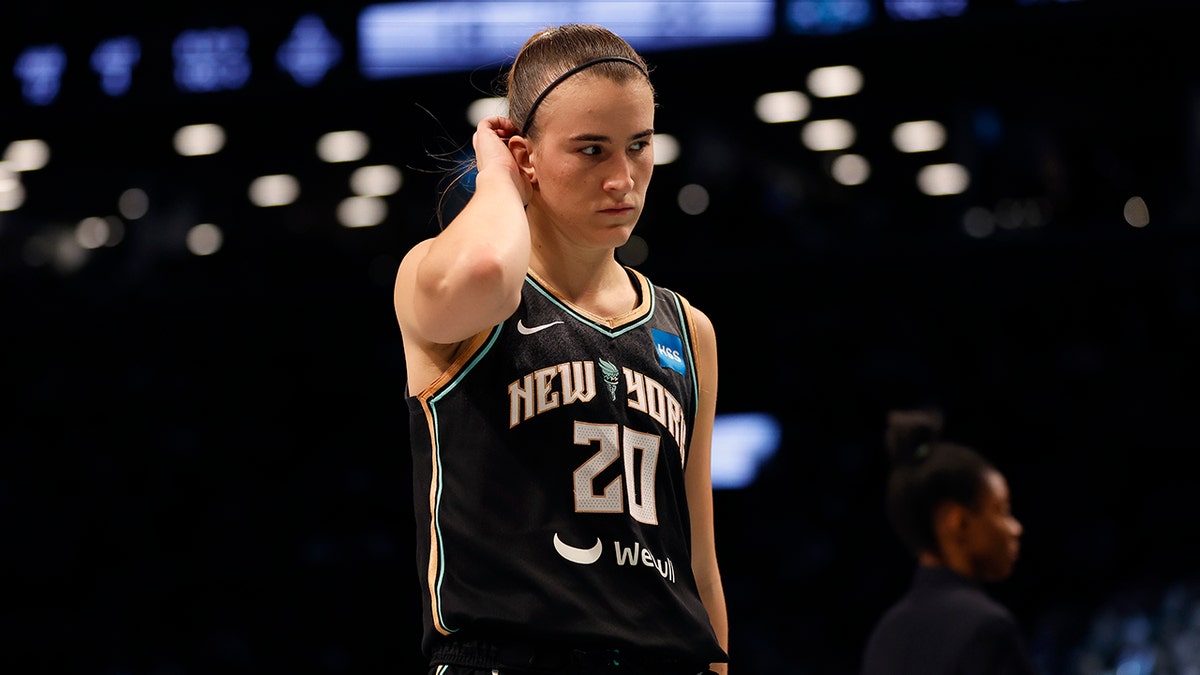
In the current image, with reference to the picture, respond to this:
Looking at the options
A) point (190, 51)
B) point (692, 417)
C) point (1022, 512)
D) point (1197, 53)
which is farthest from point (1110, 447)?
point (692, 417)

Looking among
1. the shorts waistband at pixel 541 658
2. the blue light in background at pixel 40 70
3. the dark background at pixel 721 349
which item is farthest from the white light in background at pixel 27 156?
the shorts waistband at pixel 541 658

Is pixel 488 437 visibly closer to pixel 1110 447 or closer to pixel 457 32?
pixel 457 32

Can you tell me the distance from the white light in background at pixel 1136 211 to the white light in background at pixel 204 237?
8.74 m

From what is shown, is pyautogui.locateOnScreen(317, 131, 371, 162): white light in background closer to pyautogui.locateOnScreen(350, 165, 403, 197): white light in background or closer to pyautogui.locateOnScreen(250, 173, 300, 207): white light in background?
pyautogui.locateOnScreen(350, 165, 403, 197): white light in background

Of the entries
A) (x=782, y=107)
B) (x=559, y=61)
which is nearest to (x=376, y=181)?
(x=782, y=107)

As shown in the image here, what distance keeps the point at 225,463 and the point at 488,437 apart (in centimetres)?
1235

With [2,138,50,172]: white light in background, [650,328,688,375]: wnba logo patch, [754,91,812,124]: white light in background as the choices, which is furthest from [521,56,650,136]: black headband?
[2,138,50,172]: white light in background

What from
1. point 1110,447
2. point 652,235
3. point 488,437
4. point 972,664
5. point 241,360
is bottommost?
point 972,664

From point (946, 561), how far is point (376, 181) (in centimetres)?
1038

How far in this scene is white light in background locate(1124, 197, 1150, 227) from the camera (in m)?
11.5

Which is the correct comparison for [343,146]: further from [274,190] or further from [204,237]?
[204,237]

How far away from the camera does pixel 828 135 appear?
A: 1273 centimetres

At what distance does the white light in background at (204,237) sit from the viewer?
43.5 ft

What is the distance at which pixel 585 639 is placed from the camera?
182 cm
